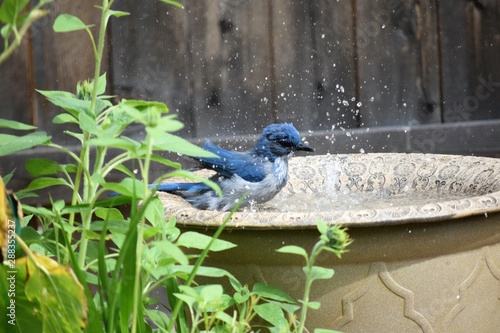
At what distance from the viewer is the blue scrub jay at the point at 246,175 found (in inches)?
92.7

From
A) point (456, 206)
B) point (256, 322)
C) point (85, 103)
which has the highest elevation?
point (85, 103)

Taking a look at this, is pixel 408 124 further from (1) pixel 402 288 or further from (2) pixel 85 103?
(2) pixel 85 103

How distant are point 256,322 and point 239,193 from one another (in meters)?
0.53

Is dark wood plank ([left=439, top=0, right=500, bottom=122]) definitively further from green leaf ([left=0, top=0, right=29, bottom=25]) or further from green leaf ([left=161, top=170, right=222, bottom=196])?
green leaf ([left=0, top=0, right=29, bottom=25])

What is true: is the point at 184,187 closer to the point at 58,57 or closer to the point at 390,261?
the point at 390,261

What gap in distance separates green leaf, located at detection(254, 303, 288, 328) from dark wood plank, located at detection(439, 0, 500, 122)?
249 cm

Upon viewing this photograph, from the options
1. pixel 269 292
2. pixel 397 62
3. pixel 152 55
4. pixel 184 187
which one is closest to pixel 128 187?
pixel 269 292

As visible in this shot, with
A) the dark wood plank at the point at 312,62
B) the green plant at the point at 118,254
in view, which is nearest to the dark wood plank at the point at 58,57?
the dark wood plank at the point at 312,62

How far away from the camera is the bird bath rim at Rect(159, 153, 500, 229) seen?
1728 mm

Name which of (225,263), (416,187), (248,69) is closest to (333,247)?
(225,263)

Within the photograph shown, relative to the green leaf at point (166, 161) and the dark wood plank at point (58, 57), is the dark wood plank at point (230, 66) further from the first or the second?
the green leaf at point (166, 161)

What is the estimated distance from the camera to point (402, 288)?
5.94 ft

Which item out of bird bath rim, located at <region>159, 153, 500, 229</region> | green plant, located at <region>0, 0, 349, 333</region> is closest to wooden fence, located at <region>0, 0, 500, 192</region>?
bird bath rim, located at <region>159, 153, 500, 229</region>

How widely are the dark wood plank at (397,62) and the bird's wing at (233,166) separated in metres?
1.40
